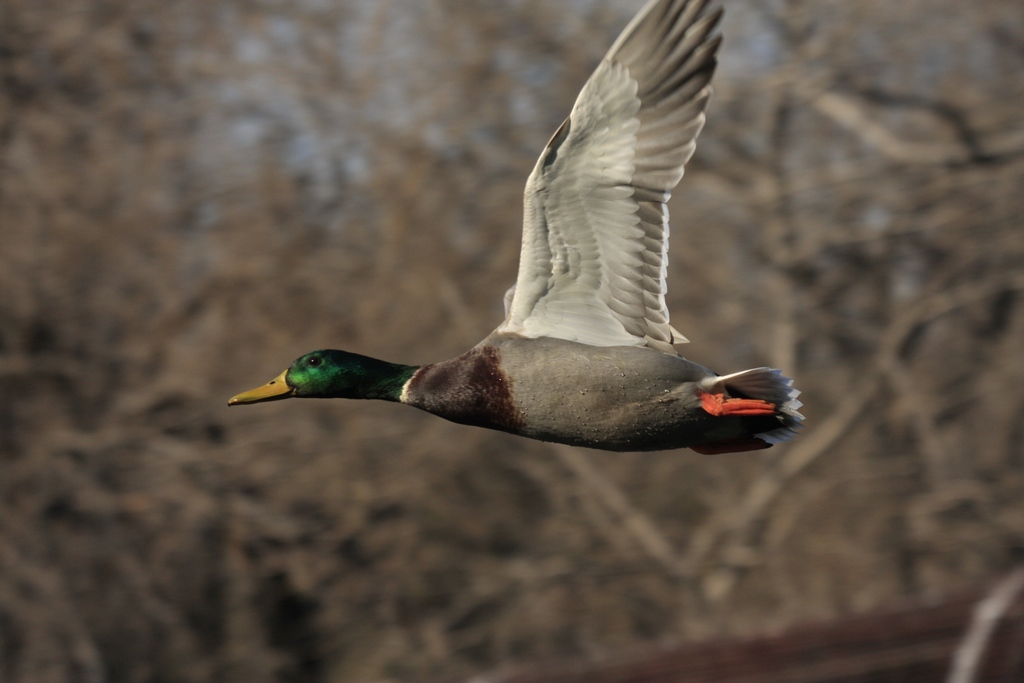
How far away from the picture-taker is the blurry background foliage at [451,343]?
8789mm

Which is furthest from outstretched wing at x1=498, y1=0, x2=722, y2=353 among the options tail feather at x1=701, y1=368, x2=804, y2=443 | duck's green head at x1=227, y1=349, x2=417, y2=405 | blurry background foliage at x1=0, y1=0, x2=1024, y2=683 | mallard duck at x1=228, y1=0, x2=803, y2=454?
blurry background foliage at x1=0, y1=0, x2=1024, y2=683

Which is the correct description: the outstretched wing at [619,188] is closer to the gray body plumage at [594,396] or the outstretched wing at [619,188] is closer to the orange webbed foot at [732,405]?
the gray body plumage at [594,396]

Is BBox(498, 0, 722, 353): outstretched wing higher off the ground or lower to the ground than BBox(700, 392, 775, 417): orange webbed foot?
higher

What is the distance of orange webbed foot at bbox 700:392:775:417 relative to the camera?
130 inches

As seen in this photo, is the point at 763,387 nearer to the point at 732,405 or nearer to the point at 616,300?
the point at 732,405

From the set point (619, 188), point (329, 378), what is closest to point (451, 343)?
point (329, 378)

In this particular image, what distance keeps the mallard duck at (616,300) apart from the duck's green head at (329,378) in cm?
26

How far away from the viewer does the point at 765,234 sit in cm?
926

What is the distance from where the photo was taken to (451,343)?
8.87m

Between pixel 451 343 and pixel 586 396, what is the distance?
5.50 m

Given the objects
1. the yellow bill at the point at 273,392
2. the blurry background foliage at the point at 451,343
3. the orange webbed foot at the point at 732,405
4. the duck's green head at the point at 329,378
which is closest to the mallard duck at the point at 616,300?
the orange webbed foot at the point at 732,405

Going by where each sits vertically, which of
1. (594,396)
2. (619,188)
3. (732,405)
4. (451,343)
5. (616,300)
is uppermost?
(451,343)

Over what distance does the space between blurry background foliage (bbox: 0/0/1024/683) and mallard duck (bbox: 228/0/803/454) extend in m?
5.30

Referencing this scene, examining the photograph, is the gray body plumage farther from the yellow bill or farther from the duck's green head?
the yellow bill
